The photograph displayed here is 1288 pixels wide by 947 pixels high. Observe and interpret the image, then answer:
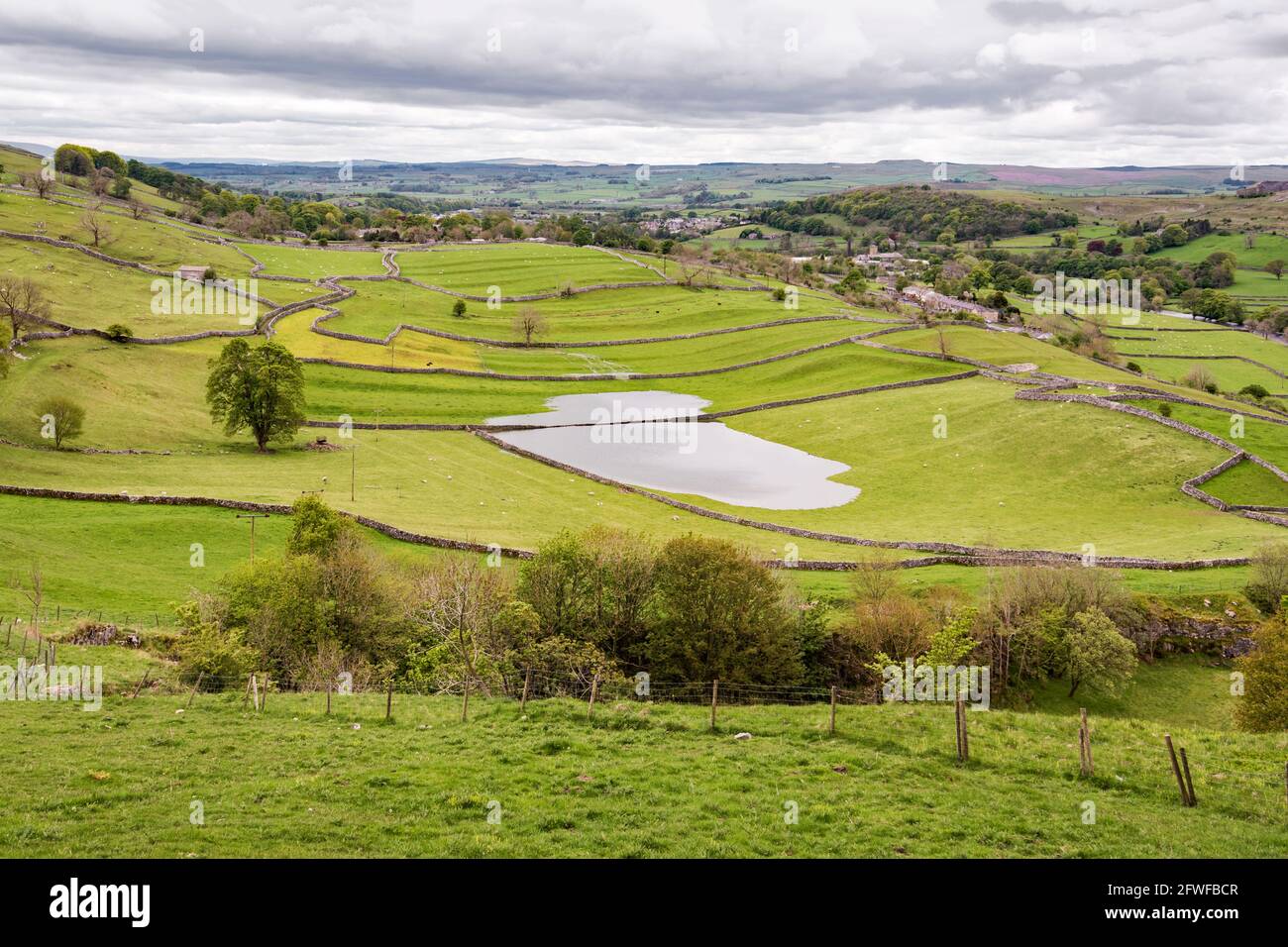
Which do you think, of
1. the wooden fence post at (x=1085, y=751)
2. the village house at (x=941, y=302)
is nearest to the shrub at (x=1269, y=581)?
the wooden fence post at (x=1085, y=751)

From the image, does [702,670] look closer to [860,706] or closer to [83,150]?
[860,706]

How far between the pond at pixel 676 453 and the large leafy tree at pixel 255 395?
1743cm

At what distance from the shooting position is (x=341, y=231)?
7544 inches

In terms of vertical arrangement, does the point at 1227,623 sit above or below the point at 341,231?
below

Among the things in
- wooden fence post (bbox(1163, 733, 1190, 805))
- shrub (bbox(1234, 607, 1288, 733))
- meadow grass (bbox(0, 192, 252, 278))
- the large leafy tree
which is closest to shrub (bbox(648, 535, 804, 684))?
shrub (bbox(1234, 607, 1288, 733))

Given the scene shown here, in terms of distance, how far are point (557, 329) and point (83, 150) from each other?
136m

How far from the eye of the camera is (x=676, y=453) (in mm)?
73750

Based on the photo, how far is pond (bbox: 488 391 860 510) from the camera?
207 ft

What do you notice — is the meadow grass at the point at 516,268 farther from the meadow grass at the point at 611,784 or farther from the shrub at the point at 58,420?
the meadow grass at the point at 611,784

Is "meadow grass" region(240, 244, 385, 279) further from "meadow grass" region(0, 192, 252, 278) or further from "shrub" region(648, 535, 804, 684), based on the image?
"shrub" region(648, 535, 804, 684)

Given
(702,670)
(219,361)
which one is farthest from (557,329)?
(702,670)

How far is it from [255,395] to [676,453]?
33.2m

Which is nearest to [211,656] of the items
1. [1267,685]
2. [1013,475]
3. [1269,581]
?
[1267,685]

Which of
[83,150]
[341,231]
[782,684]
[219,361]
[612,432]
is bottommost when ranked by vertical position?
[782,684]
